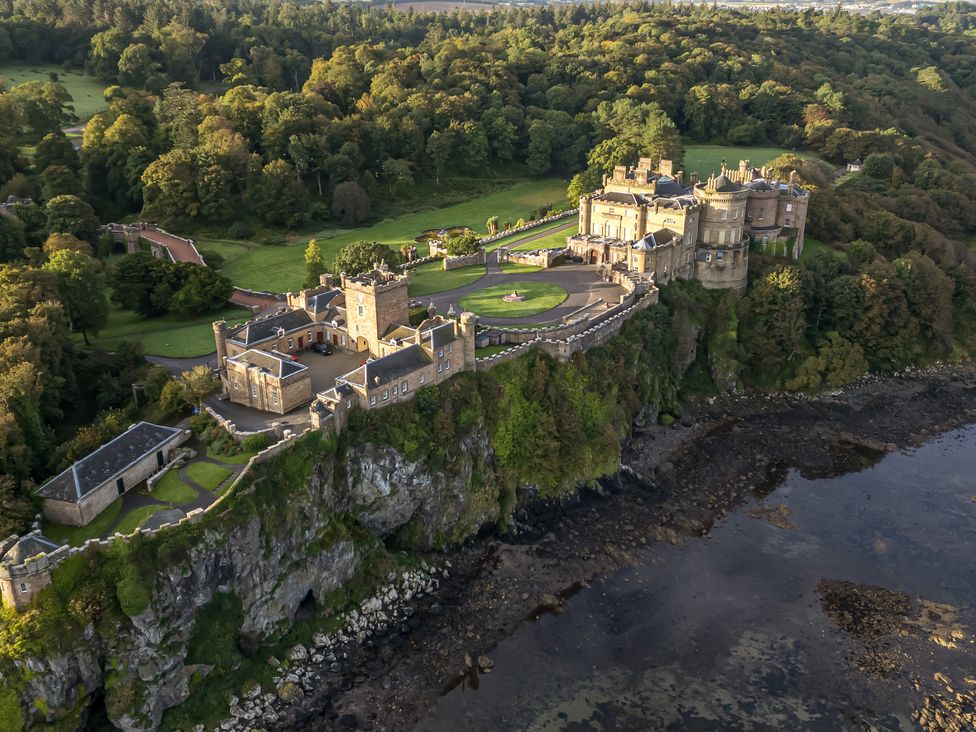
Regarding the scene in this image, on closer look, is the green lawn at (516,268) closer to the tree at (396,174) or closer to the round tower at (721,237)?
the round tower at (721,237)

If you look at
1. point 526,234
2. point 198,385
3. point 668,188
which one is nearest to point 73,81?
point 526,234

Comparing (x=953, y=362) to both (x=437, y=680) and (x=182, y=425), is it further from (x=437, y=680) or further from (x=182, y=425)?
(x=182, y=425)

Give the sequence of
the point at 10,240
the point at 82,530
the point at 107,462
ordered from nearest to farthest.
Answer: the point at 82,530 < the point at 107,462 < the point at 10,240

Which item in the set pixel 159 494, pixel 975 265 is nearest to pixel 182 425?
pixel 159 494

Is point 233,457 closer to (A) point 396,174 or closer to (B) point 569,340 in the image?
(B) point 569,340

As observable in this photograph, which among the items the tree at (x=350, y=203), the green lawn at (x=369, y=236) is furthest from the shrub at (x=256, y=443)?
the tree at (x=350, y=203)

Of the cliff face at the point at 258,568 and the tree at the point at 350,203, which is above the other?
the tree at the point at 350,203

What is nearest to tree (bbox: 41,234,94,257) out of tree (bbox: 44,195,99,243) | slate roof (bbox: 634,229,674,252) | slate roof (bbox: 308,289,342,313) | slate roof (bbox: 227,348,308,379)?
tree (bbox: 44,195,99,243)

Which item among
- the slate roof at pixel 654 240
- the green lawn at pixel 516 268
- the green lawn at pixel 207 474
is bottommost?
the green lawn at pixel 207 474
